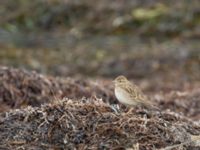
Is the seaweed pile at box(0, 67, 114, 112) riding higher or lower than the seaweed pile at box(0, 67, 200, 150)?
higher

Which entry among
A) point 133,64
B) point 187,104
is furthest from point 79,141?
point 133,64

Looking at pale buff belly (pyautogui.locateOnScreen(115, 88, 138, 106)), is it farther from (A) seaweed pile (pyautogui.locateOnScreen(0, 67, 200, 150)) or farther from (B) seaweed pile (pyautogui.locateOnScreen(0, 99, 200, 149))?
(B) seaweed pile (pyautogui.locateOnScreen(0, 99, 200, 149))

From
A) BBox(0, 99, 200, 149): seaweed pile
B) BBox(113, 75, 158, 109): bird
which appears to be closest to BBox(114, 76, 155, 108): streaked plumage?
BBox(113, 75, 158, 109): bird

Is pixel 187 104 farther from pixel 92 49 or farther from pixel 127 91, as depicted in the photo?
pixel 92 49

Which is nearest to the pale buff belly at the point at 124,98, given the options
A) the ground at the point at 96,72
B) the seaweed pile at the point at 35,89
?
the ground at the point at 96,72

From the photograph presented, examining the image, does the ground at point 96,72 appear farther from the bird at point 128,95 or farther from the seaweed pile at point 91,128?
the bird at point 128,95

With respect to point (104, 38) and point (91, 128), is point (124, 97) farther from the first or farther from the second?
point (104, 38)
